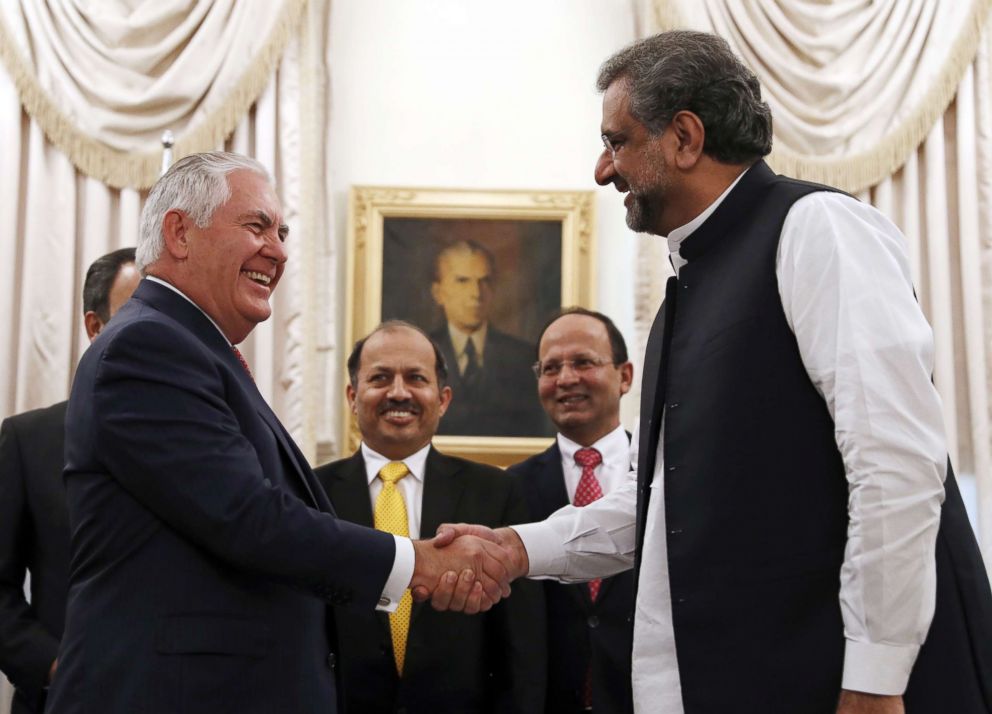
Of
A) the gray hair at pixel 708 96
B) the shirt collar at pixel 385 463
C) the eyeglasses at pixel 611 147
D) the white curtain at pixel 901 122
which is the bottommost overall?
the shirt collar at pixel 385 463

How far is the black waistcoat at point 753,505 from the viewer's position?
2195mm

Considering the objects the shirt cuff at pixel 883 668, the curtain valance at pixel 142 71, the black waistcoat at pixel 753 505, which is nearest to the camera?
the shirt cuff at pixel 883 668

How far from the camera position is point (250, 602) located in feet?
8.01

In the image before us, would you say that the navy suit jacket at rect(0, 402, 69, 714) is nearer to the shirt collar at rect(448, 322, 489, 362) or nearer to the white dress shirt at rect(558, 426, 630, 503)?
the white dress shirt at rect(558, 426, 630, 503)

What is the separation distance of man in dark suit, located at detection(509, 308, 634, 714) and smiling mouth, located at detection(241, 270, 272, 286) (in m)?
1.34

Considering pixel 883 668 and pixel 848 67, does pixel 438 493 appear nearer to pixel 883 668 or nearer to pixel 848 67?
pixel 883 668

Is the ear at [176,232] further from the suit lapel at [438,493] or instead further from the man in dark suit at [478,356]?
the man in dark suit at [478,356]

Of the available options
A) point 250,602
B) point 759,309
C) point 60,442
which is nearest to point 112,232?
point 60,442

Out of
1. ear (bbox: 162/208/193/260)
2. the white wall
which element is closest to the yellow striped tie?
ear (bbox: 162/208/193/260)

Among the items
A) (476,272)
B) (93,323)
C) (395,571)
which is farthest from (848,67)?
(395,571)

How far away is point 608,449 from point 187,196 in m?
1.91

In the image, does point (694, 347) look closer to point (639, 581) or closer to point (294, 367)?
point (639, 581)

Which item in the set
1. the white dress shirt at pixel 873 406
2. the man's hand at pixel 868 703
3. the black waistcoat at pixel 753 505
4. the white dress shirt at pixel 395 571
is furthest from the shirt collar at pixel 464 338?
the man's hand at pixel 868 703

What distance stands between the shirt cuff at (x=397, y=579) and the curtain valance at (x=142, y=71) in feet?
10.7
